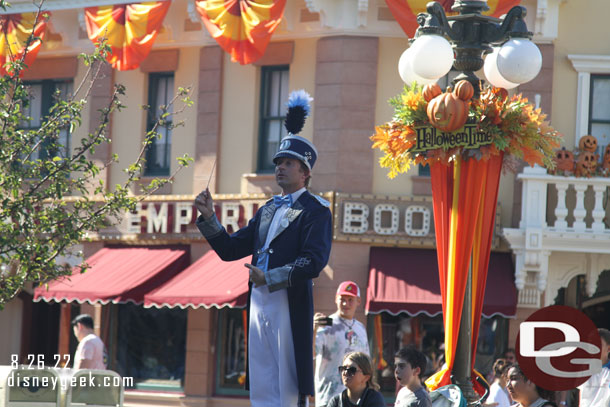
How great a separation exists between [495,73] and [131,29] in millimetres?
8878

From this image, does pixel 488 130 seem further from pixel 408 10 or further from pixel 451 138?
pixel 408 10

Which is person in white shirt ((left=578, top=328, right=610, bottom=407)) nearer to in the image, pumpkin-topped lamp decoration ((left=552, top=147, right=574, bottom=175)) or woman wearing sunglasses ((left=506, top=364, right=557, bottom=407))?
woman wearing sunglasses ((left=506, top=364, right=557, bottom=407))

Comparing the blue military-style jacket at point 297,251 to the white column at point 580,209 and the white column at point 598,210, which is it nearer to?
the white column at point 580,209

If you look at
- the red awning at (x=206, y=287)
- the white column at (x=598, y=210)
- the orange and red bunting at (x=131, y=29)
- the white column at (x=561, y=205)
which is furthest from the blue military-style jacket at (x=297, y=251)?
the orange and red bunting at (x=131, y=29)

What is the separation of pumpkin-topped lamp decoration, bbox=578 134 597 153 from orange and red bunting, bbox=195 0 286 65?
470cm

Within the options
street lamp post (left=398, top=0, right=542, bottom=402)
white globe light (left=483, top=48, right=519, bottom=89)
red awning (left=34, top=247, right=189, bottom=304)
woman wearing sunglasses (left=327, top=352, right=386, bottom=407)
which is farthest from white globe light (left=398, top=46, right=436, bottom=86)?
red awning (left=34, top=247, right=189, bottom=304)

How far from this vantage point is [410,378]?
7328 mm

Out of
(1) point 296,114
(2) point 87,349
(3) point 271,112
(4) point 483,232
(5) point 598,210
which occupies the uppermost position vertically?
(3) point 271,112

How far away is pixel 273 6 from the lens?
15227mm

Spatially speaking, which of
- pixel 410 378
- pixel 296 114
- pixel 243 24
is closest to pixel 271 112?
pixel 243 24

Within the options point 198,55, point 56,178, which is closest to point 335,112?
point 198,55

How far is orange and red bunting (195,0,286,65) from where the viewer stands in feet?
50.0

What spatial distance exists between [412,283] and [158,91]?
Answer: 18.0 feet

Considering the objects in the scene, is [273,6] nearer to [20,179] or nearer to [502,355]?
[502,355]
